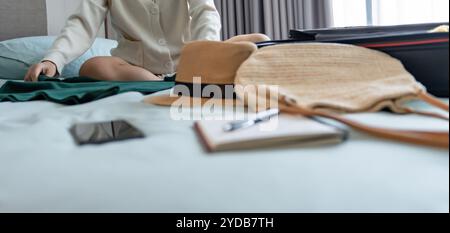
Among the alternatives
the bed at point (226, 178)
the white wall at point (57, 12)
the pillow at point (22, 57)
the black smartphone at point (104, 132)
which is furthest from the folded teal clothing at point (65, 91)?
the white wall at point (57, 12)

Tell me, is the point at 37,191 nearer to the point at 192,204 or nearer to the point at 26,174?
the point at 26,174

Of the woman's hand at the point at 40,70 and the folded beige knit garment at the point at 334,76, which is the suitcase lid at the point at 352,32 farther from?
the woman's hand at the point at 40,70

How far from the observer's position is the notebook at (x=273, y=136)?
15.9 inches

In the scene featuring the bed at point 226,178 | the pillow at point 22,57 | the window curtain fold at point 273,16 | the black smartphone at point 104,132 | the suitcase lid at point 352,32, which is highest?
the window curtain fold at point 273,16

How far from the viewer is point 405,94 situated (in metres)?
0.53

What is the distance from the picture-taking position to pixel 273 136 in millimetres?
409

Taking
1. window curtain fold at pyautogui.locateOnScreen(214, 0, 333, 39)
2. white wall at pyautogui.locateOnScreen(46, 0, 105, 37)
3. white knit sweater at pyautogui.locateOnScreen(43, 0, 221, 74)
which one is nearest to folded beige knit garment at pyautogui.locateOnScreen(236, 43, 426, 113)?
white knit sweater at pyautogui.locateOnScreen(43, 0, 221, 74)

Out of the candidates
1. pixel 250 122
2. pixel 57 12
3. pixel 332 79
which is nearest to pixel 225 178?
pixel 250 122

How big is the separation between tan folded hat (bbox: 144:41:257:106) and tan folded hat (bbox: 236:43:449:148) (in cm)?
→ 4

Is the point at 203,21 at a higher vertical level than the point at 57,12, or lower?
lower

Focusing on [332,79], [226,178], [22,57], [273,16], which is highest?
[273,16]

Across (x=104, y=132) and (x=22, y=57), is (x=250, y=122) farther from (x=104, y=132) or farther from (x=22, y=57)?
(x=22, y=57)

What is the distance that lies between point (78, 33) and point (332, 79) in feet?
3.75

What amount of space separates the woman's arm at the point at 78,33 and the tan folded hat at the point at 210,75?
735 millimetres
